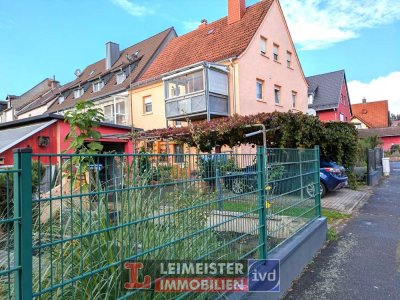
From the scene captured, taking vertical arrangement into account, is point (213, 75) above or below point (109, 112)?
above

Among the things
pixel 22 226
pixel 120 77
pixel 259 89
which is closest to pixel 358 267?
pixel 22 226

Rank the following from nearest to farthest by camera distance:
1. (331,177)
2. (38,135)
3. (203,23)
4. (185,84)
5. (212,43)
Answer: (331,177) < (38,135) < (185,84) < (212,43) < (203,23)

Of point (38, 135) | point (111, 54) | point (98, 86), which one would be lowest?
point (38, 135)

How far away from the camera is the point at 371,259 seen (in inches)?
198

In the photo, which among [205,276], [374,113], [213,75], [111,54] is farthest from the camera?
[374,113]

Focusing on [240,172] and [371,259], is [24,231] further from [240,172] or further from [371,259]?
[371,259]

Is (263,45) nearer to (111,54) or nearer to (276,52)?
(276,52)

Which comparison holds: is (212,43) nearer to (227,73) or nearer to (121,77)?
(227,73)

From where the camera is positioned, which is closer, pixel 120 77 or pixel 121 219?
pixel 121 219

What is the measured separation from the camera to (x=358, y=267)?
469 centimetres

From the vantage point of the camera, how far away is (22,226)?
1368mm

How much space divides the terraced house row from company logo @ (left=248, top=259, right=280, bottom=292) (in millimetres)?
11817

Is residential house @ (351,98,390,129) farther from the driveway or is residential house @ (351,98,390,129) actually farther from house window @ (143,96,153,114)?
the driveway

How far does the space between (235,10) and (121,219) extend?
21.9 m
